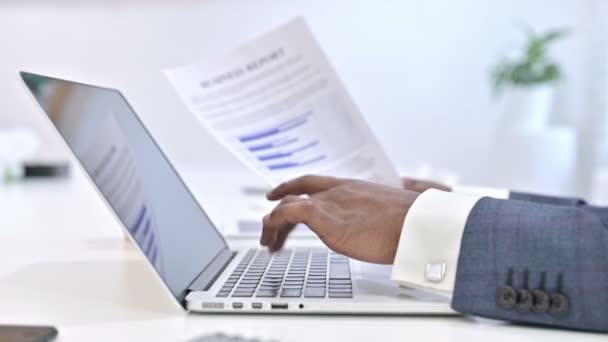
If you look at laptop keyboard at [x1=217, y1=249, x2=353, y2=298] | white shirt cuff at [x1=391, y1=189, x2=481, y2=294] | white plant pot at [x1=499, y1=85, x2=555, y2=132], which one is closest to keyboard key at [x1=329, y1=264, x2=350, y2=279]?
laptop keyboard at [x1=217, y1=249, x2=353, y2=298]

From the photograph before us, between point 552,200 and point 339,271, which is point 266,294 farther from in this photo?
point 552,200

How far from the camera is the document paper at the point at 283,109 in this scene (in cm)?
99

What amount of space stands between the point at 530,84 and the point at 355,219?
344cm

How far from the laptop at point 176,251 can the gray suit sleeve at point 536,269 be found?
4 cm

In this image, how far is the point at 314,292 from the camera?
621 millimetres

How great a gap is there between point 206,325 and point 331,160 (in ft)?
1.87

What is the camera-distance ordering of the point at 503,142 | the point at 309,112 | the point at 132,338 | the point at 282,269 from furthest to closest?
the point at 503,142
the point at 309,112
the point at 282,269
the point at 132,338

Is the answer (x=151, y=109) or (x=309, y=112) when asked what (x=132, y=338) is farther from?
(x=151, y=109)

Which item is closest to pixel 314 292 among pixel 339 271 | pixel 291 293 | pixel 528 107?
pixel 291 293

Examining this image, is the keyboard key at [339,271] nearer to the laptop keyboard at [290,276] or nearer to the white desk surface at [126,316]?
the laptop keyboard at [290,276]

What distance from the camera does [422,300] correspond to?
1.99 feet

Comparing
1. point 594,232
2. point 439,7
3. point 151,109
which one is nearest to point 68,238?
point 594,232

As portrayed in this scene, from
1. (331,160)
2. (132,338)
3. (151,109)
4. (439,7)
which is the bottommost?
(132,338)

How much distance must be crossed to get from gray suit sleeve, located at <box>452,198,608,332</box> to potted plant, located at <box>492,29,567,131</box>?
336 cm
